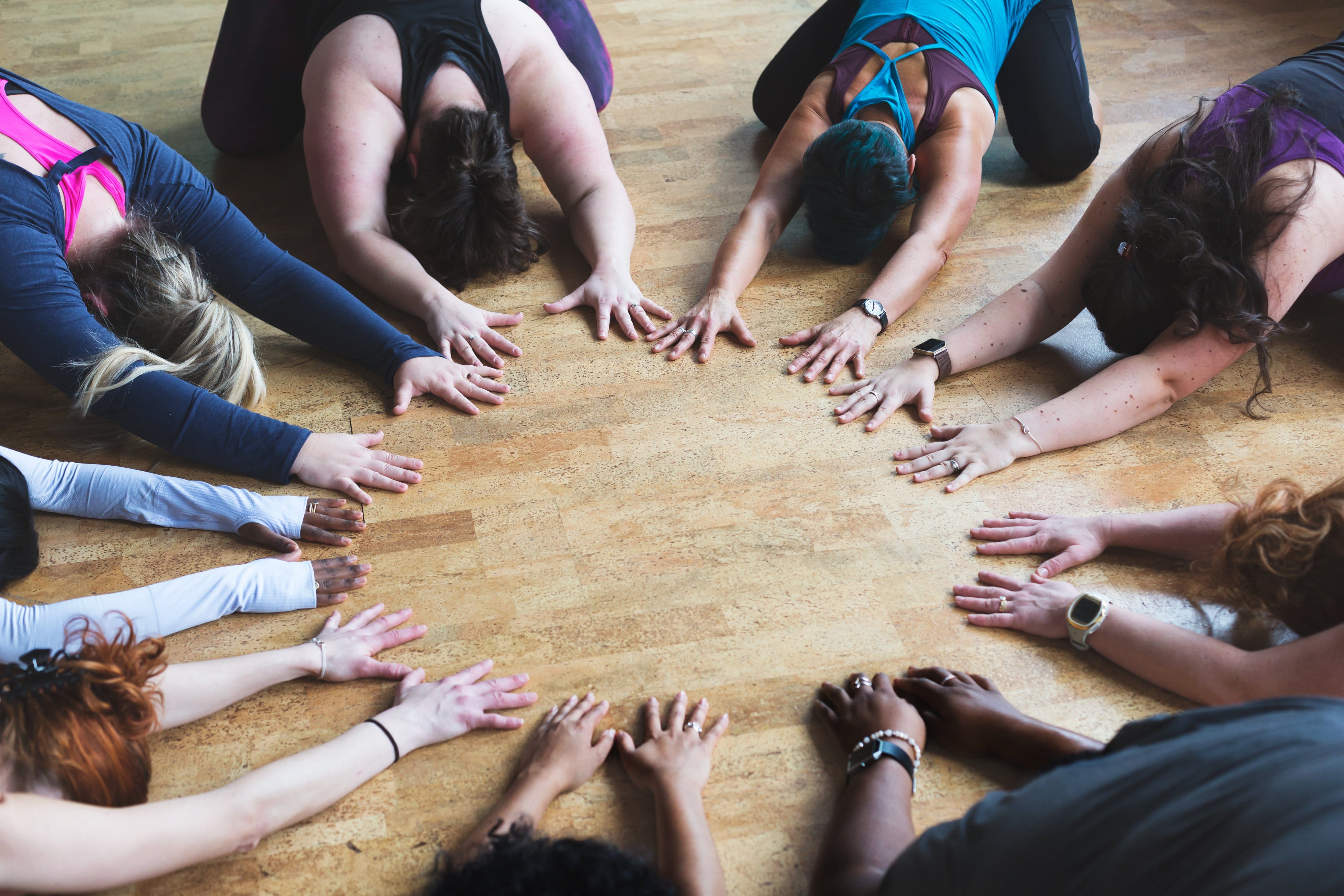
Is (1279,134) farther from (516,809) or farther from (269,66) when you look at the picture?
(269,66)

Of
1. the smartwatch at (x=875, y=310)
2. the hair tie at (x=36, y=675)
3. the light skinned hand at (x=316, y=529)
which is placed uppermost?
the smartwatch at (x=875, y=310)

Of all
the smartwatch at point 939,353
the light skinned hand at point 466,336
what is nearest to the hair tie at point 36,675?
the light skinned hand at point 466,336

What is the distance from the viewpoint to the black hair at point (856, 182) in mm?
2219

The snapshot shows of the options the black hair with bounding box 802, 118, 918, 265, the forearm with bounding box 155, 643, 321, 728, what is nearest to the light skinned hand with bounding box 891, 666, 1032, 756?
the forearm with bounding box 155, 643, 321, 728

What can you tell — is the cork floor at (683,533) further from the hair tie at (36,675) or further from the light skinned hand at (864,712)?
the hair tie at (36,675)

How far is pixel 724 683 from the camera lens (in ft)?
5.43

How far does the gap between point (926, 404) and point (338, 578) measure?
4.33 feet

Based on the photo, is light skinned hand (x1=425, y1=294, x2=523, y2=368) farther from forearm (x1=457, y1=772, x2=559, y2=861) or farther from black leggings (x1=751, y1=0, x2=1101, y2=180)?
black leggings (x1=751, y1=0, x2=1101, y2=180)

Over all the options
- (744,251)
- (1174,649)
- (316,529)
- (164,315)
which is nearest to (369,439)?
(316,529)

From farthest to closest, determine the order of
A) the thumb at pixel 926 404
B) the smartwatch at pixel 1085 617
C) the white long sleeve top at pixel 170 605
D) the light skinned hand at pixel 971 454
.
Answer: the thumb at pixel 926 404 → the light skinned hand at pixel 971 454 → the smartwatch at pixel 1085 617 → the white long sleeve top at pixel 170 605

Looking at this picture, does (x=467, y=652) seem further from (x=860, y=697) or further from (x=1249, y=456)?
(x=1249, y=456)

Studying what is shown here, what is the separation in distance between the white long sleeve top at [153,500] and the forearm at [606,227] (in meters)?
1.02

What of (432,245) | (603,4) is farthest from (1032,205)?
(603,4)

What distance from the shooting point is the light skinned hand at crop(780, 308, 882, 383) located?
2.23 meters
